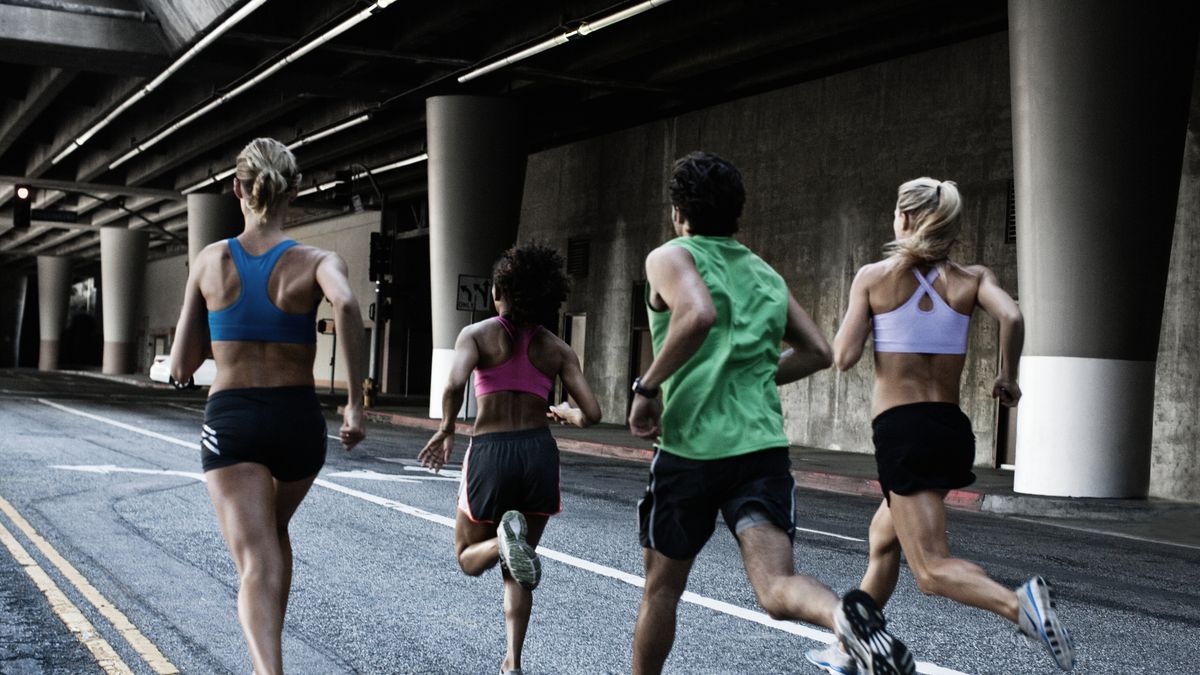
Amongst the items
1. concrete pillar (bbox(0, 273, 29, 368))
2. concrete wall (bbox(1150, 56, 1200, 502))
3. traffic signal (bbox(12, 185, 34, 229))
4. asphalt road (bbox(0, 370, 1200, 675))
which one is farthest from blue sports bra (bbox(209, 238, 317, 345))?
concrete pillar (bbox(0, 273, 29, 368))

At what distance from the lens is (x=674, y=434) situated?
4.21 meters

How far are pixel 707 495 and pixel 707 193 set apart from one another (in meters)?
0.96

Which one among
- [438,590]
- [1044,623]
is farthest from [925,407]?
[438,590]

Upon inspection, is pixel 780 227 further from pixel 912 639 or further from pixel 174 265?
pixel 174 265

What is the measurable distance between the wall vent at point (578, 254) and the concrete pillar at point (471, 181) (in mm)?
3509

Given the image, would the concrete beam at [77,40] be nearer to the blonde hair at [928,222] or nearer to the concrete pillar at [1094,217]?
the concrete pillar at [1094,217]

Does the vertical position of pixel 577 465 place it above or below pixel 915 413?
below

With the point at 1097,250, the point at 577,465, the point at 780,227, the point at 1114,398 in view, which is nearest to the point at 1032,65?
the point at 1097,250

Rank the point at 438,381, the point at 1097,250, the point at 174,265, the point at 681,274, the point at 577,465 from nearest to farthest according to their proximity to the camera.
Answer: the point at 681,274
the point at 1097,250
the point at 577,465
the point at 438,381
the point at 174,265

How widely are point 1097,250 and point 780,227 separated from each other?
414 inches

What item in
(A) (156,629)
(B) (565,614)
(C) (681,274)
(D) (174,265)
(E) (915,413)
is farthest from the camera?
(D) (174,265)

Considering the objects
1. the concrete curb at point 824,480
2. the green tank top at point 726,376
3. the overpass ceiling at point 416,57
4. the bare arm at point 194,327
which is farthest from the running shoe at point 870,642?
the overpass ceiling at point 416,57

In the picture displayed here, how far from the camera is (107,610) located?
6766mm

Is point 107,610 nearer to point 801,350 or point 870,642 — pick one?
point 801,350
